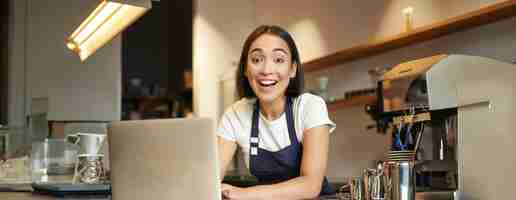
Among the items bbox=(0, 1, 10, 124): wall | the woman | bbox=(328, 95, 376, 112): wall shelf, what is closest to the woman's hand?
the woman

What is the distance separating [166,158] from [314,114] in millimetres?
743

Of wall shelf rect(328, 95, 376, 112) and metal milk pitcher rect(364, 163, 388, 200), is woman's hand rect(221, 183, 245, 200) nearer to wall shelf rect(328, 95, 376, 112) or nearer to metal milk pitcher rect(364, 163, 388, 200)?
metal milk pitcher rect(364, 163, 388, 200)

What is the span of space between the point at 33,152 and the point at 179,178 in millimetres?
1618

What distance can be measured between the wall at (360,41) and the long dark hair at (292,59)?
138 cm

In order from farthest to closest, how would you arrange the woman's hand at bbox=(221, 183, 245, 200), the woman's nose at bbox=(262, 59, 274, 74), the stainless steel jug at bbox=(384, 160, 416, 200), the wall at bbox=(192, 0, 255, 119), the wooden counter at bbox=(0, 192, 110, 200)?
1. the wall at bbox=(192, 0, 255, 119)
2. the woman's nose at bbox=(262, 59, 274, 74)
3. the wooden counter at bbox=(0, 192, 110, 200)
4. the woman's hand at bbox=(221, 183, 245, 200)
5. the stainless steel jug at bbox=(384, 160, 416, 200)

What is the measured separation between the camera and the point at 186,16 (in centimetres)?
731

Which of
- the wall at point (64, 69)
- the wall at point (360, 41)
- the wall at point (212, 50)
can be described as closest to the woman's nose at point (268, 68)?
the wall at point (360, 41)

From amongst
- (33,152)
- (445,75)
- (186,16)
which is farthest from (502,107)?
(186,16)

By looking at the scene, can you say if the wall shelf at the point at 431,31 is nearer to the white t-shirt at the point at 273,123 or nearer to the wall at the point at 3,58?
the white t-shirt at the point at 273,123

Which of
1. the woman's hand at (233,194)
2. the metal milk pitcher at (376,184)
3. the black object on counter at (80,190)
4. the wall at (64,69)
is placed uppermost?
the wall at (64,69)

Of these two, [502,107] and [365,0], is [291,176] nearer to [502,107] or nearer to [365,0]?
[502,107]

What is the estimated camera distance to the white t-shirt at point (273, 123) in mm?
1605

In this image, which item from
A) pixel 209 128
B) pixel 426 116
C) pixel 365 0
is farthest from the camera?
pixel 365 0

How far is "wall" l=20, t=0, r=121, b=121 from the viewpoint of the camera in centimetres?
424
